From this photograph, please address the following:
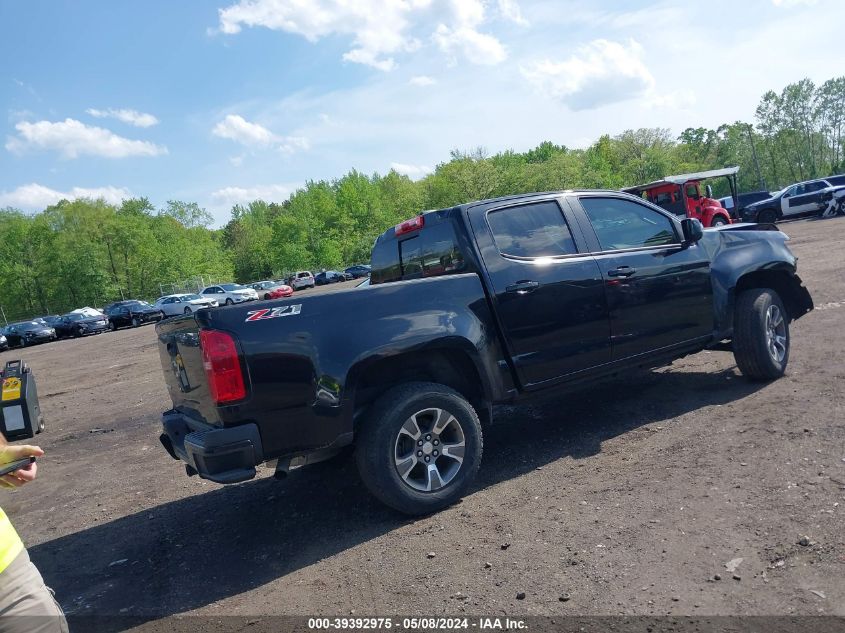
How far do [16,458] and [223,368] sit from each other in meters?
1.64

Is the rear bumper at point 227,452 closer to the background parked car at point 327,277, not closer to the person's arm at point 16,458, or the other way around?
the person's arm at point 16,458

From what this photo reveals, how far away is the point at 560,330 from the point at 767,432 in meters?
1.64

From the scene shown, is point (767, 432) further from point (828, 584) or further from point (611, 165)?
point (611, 165)

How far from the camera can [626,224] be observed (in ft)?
17.7

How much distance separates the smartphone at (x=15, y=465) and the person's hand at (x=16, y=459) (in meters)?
0.01

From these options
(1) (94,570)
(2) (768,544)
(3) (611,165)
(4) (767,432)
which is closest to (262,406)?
(1) (94,570)

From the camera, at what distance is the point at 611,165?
88.9 metres

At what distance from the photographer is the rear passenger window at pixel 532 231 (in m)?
4.71

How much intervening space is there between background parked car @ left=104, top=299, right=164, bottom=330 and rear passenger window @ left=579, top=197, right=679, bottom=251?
39386mm

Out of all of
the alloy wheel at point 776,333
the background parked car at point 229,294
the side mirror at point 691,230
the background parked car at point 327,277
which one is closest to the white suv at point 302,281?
the background parked car at point 327,277

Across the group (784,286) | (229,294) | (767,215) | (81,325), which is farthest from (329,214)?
(784,286)

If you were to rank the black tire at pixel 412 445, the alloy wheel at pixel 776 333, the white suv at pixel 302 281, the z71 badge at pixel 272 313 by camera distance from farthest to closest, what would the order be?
the white suv at pixel 302 281, the alloy wheel at pixel 776 333, the black tire at pixel 412 445, the z71 badge at pixel 272 313

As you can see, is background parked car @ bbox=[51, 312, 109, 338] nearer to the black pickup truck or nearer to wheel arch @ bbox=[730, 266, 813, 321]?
the black pickup truck

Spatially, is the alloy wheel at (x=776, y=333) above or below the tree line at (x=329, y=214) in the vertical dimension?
below
